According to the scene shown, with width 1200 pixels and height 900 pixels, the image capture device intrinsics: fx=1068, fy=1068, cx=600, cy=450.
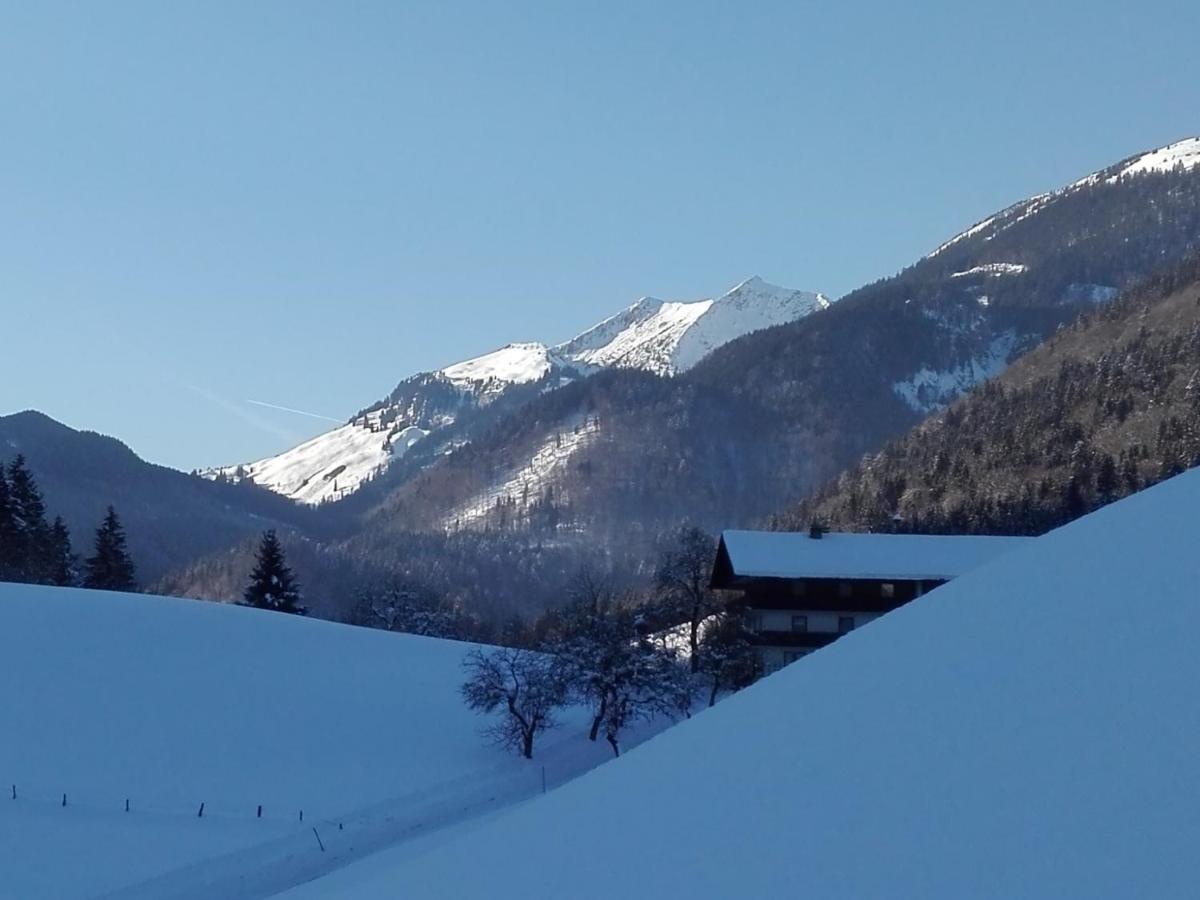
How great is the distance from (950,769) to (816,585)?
168ft

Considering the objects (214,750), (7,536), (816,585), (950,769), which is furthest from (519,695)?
(7,536)

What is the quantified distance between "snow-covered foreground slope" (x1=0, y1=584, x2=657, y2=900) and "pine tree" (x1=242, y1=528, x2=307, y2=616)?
21103mm

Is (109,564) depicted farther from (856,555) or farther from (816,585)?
(856,555)

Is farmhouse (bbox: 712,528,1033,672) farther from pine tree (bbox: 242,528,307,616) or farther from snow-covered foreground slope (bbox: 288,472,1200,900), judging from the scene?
snow-covered foreground slope (bbox: 288,472,1200,900)

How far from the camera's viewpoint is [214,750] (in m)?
41.3

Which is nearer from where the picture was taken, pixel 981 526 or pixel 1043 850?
pixel 1043 850

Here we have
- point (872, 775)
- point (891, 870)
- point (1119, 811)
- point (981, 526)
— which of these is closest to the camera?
point (1119, 811)

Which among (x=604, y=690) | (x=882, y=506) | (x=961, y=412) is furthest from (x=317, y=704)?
(x=961, y=412)

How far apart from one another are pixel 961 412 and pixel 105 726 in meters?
180

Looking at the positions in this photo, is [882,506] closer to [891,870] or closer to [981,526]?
[981,526]

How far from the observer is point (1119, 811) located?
7.47 m

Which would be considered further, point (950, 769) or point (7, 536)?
point (7, 536)

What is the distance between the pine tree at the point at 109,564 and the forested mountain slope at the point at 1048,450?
3314 inches

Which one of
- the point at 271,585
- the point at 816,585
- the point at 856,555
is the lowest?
the point at 816,585
